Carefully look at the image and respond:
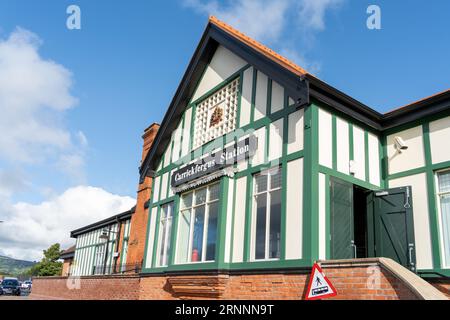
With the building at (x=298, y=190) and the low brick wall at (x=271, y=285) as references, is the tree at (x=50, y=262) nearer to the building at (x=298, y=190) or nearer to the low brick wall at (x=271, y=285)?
the low brick wall at (x=271, y=285)

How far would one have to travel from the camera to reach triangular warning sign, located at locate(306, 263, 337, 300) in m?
7.56

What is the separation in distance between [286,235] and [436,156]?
3.90m

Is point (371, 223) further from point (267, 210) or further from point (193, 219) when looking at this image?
point (193, 219)

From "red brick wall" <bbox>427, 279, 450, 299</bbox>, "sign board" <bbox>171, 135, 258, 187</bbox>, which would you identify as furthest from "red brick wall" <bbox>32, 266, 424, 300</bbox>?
"sign board" <bbox>171, 135, 258, 187</bbox>

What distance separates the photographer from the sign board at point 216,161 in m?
10.8

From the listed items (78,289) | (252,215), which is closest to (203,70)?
(252,215)

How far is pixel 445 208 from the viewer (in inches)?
363

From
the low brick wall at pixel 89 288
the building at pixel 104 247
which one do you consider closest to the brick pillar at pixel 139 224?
the building at pixel 104 247

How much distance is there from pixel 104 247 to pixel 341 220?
18.9 meters

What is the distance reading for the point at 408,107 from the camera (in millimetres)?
10141

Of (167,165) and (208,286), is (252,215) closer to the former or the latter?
(208,286)

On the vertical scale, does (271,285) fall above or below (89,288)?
above

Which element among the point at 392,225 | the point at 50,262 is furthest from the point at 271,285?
the point at 50,262

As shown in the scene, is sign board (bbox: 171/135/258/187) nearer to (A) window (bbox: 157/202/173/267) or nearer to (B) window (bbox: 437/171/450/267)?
(A) window (bbox: 157/202/173/267)
